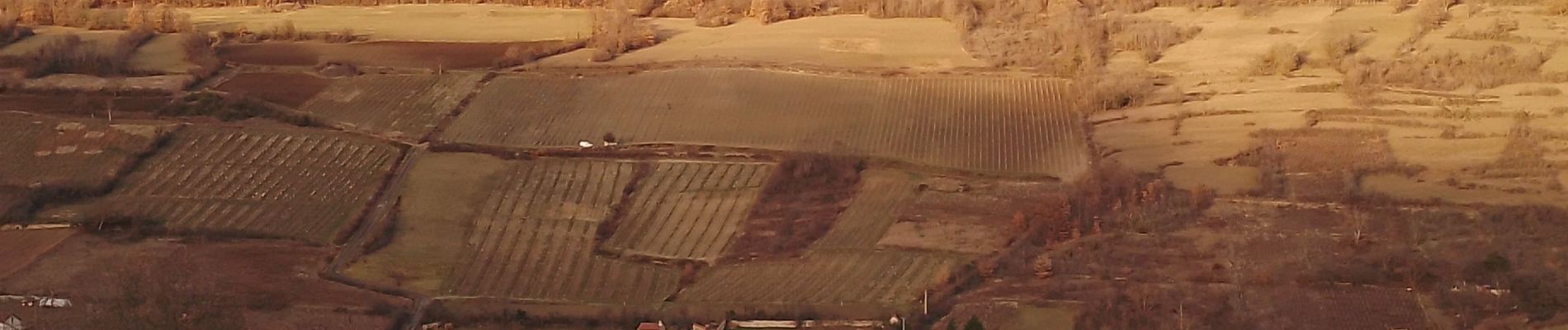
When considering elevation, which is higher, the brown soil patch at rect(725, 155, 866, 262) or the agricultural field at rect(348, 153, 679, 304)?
the brown soil patch at rect(725, 155, 866, 262)

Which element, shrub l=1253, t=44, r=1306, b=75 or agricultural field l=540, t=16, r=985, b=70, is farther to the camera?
agricultural field l=540, t=16, r=985, b=70

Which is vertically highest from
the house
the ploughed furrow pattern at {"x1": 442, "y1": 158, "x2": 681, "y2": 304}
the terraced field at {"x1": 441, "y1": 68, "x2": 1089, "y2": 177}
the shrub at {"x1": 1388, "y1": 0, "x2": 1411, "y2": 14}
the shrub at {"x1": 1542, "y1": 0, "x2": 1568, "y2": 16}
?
the shrub at {"x1": 1542, "y1": 0, "x2": 1568, "y2": 16}

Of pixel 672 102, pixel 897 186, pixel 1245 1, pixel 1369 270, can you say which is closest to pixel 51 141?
pixel 672 102

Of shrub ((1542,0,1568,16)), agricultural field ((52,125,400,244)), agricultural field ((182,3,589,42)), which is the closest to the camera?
agricultural field ((52,125,400,244))

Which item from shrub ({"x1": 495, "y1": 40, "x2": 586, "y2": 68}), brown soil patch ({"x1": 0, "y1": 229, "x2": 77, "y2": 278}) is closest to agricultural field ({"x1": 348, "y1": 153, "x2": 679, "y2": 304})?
brown soil patch ({"x1": 0, "y1": 229, "x2": 77, "y2": 278})

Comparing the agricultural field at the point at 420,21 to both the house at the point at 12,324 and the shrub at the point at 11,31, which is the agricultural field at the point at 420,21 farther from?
the house at the point at 12,324

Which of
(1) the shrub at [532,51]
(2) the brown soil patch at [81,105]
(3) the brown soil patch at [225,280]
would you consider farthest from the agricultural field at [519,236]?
(1) the shrub at [532,51]

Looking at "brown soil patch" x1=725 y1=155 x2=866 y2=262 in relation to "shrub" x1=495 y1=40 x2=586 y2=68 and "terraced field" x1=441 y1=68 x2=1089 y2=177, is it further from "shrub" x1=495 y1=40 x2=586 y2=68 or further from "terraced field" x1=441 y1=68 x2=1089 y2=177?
"shrub" x1=495 y1=40 x2=586 y2=68

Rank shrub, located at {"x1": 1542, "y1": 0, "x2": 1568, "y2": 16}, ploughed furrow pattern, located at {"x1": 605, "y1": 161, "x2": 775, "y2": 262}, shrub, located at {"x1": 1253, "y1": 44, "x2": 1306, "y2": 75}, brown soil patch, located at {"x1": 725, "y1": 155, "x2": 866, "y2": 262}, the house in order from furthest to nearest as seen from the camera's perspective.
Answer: shrub, located at {"x1": 1542, "y1": 0, "x2": 1568, "y2": 16} < shrub, located at {"x1": 1253, "y1": 44, "x2": 1306, "y2": 75} < ploughed furrow pattern, located at {"x1": 605, "y1": 161, "x2": 775, "y2": 262} < brown soil patch, located at {"x1": 725, "y1": 155, "x2": 866, "y2": 262} < the house
